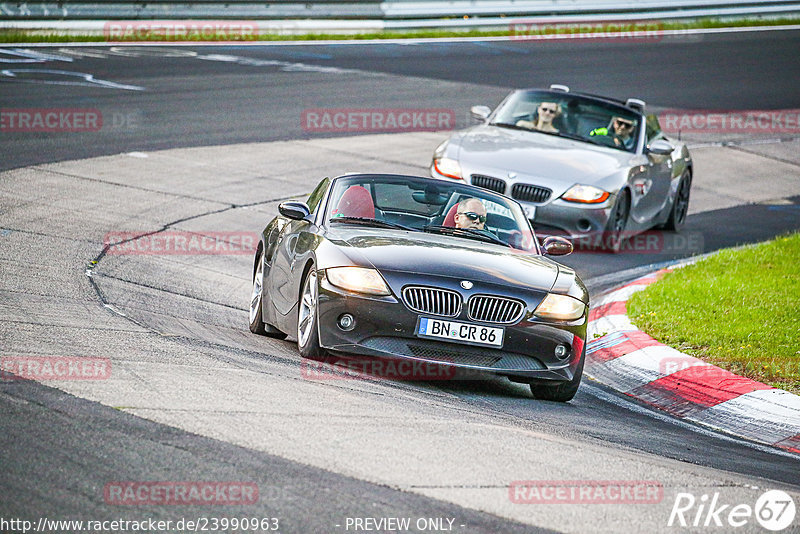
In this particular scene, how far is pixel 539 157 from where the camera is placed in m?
14.0

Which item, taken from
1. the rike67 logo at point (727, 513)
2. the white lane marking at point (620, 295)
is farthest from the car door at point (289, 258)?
the rike67 logo at point (727, 513)

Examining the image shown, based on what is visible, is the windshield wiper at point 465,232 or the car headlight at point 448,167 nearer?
the windshield wiper at point 465,232

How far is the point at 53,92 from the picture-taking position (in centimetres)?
1939

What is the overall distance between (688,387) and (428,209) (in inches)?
89.0

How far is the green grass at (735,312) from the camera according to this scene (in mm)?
9328

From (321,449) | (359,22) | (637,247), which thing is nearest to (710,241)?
(637,247)

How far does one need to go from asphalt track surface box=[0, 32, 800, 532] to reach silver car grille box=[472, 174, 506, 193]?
46.7 inches

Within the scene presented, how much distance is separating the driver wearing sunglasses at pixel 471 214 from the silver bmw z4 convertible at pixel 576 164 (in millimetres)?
4370
